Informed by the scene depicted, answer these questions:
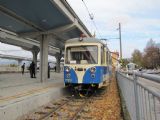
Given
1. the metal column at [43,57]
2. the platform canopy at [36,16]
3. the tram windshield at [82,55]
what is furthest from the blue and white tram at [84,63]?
the metal column at [43,57]

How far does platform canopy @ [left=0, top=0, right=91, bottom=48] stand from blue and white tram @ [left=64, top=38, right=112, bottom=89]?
2.88 metres

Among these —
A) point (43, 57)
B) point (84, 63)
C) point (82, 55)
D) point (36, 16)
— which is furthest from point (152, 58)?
point (84, 63)

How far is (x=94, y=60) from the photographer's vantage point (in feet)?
56.6

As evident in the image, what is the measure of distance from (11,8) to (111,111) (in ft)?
29.8

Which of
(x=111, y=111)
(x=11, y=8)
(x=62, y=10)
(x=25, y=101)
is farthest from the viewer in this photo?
(x=62, y=10)

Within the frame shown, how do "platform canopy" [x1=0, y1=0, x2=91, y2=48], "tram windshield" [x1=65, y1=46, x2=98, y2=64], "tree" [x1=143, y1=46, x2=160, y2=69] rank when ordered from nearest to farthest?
"tram windshield" [x1=65, y1=46, x2=98, y2=64] → "platform canopy" [x1=0, y1=0, x2=91, y2=48] → "tree" [x1=143, y1=46, x2=160, y2=69]

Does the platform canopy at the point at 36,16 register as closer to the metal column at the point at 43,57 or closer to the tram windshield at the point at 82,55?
the metal column at the point at 43,57

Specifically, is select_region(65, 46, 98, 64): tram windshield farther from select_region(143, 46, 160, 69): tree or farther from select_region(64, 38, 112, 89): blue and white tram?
select_region(143, 46, 160, 69): tree

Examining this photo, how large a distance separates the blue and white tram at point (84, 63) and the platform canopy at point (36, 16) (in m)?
2.88

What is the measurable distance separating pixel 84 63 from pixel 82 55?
51 centimetres

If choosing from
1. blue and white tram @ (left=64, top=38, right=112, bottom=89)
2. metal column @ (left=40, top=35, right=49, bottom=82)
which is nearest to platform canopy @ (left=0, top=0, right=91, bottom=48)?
metal column @ (left=40, top=35, right=49, bottom=82)

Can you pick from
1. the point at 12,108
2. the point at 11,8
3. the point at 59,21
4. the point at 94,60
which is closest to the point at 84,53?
the point at 94,60

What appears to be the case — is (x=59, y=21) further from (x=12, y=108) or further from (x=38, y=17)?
(x=12, y=108)

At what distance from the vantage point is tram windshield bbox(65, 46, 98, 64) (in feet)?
56.8
